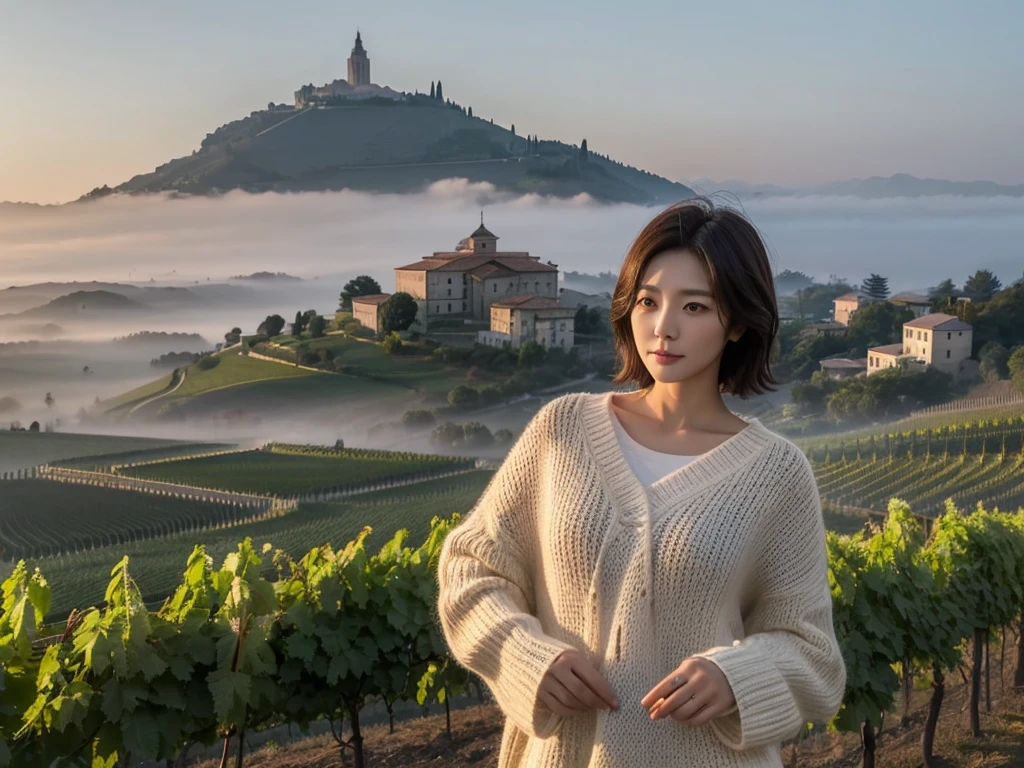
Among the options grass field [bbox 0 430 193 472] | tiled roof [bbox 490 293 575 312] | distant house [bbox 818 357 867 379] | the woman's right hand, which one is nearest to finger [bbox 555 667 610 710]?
the woman's right hand

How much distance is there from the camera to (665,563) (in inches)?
45.8

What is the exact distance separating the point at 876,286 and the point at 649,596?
5.84 meters

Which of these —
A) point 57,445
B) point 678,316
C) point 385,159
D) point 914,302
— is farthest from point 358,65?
point 678,316

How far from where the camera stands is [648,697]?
3.56 ft

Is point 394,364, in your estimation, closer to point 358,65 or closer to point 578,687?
point 358,65

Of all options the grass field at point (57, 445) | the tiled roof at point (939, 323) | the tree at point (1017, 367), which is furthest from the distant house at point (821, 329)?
the grass field at point (57, 445)

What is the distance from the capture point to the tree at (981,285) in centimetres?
654

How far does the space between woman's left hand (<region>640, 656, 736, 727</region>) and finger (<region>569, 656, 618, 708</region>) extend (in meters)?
0.05

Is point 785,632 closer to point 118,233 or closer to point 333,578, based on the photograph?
point 333,578

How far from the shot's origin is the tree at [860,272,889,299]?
646 cm

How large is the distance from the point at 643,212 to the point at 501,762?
495 cm

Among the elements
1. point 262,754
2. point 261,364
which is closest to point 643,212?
point 261,364

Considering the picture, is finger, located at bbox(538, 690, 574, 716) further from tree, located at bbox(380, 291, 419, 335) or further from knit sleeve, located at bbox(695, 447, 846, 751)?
tree, located at bbox(380, 291, 419, 335)

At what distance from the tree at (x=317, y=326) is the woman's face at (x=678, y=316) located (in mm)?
3981
